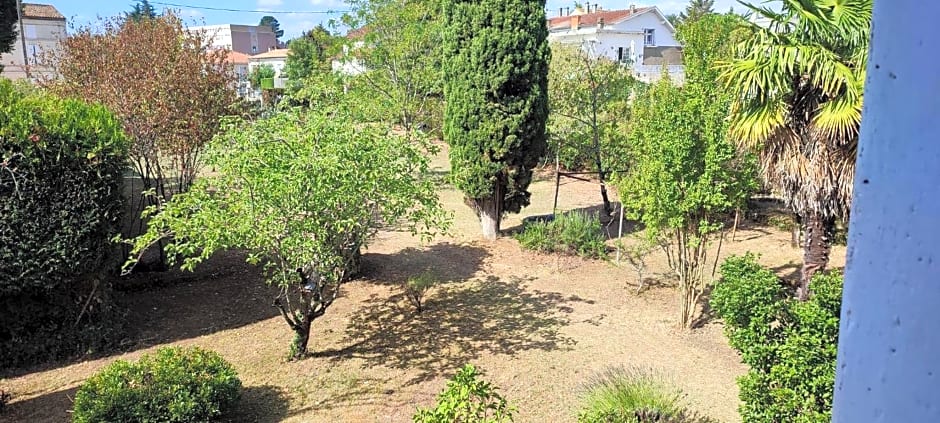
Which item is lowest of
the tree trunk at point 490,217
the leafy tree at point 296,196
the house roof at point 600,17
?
the tree trunk at point 490,217

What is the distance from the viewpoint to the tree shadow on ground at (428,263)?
9555 mm

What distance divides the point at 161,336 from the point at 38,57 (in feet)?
22.3

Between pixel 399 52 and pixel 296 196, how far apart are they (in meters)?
9.55

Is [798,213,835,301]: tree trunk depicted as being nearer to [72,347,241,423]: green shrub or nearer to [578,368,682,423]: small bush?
[578,368,682,423]: small bush

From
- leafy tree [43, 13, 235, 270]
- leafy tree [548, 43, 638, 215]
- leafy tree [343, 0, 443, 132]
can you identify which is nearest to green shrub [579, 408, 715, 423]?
leafy tree [43, 13, 235, 270]

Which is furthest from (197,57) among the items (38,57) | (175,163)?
(38,57)

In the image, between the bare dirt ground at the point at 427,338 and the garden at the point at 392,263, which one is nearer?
the garden at the point at 392,263

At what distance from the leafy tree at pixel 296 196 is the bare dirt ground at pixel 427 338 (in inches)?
36.5

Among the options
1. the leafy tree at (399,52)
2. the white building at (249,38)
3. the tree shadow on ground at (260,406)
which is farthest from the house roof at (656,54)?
the white building at (249,38)

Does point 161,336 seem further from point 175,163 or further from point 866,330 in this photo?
point 866,330

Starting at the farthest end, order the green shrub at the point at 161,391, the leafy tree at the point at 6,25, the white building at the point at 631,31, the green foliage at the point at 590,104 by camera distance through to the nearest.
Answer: the white building at the point at 631,31
the leafy tree at the point at 6,25
the green foliage at the point at 590,104
the green shrub at the point at 161,391

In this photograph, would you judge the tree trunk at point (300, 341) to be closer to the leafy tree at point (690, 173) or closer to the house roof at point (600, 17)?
the leafy tree at point (690, 173)

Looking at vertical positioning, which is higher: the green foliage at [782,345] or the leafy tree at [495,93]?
the leafy tree at [495,93]

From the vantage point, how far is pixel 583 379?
631 centimetres
